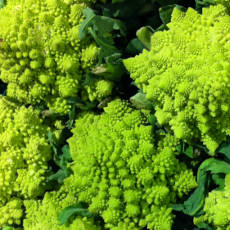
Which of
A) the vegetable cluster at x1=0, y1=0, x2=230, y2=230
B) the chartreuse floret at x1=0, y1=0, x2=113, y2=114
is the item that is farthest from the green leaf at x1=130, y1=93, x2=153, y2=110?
the chartreuse floret at x1=0, y1=0, x2=113, y2=114

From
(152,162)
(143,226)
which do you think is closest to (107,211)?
(143,226)

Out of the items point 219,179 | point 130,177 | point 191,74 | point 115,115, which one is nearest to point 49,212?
point 130,177

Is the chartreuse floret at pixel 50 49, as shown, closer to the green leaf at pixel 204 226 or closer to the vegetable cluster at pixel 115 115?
the vegetable cluster at pixel 115 115

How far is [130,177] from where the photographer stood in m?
1.43

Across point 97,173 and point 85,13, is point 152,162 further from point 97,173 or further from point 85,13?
point 85,13

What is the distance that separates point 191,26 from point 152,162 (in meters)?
0.56

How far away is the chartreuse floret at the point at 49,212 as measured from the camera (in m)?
1.50

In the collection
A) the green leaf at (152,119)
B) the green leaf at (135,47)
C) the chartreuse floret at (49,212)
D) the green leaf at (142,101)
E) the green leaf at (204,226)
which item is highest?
the green leaf at (135,47)

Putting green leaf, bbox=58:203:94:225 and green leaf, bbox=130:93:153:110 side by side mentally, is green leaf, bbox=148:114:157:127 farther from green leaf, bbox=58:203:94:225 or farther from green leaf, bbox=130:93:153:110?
→ green leaf, bbox=58:203:94:225

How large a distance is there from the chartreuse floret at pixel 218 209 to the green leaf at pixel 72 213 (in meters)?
0.47

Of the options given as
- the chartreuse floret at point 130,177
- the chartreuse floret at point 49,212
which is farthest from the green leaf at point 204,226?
the chartreuse floret at point 49,212

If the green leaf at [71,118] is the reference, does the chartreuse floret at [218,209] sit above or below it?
below

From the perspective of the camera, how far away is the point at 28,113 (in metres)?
1.63

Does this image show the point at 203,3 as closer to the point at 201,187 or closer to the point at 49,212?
the point at 201,187
